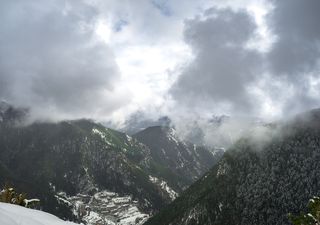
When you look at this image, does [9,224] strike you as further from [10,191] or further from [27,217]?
[10,191]

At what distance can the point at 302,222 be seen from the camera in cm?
4659

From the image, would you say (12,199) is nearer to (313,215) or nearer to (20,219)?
(20,219)

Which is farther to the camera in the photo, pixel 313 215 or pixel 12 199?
pixel 313 215

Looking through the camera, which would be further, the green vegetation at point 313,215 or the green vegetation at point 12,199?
the green vegetation at point 313,215

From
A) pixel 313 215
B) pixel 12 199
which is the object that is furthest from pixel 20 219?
pixel 313 215

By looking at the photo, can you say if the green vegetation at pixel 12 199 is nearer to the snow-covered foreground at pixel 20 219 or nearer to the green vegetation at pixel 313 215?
the snow-covered foreground at pixel 20 219

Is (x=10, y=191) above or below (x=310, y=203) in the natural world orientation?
above

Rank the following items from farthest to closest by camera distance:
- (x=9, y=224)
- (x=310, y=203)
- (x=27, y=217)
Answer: (x=310, y=203) → (x=27, y=217) → (x=9, y=224)

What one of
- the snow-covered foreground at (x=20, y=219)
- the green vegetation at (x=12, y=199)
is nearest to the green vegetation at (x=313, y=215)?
the green vegetation at (x=12, y=199)

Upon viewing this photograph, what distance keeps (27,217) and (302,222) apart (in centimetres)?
4019

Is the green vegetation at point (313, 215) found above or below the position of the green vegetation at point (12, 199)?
below

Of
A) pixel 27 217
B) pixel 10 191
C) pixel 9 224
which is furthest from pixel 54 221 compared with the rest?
pixel 10 191

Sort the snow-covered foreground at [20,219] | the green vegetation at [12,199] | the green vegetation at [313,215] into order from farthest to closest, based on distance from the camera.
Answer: the green vegetation at [313,215]
the green vegetation at [12,199]
the snow-covered foreground at [20,219]

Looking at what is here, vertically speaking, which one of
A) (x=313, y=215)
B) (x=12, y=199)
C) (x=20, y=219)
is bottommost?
(x=313, y=215)
